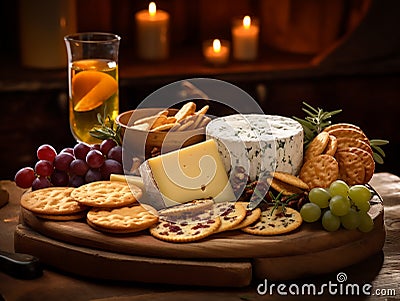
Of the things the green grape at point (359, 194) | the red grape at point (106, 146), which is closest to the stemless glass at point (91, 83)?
the red grape at point (106, 146)

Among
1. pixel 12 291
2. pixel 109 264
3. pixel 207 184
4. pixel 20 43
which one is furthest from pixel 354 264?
pixel 20 43

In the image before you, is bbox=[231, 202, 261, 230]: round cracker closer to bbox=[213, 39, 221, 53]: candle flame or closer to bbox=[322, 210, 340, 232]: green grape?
bbox=[322, 210, 340, 232]: green grape

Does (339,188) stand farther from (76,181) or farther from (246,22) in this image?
(246,22)

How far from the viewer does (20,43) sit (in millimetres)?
2781

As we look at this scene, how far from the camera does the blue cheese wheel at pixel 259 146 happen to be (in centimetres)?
152

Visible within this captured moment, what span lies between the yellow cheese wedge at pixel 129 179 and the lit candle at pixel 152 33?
1.33 meters

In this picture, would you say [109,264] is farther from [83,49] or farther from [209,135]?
[83,49]

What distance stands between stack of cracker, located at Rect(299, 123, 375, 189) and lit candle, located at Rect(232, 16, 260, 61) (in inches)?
48.9

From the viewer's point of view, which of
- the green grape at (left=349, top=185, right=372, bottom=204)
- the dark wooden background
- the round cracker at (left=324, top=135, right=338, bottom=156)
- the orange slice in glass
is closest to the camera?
the green grape at (left=349, top=185, right=372, bottom=204)

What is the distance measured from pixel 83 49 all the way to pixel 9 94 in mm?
831

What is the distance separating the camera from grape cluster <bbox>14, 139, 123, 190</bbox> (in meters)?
1.60

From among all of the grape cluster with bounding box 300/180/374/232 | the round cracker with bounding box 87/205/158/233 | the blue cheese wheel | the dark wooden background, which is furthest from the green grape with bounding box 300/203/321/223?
the dark wooden background

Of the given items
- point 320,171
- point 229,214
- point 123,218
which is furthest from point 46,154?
point 320,171

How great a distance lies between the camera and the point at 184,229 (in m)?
1.41
